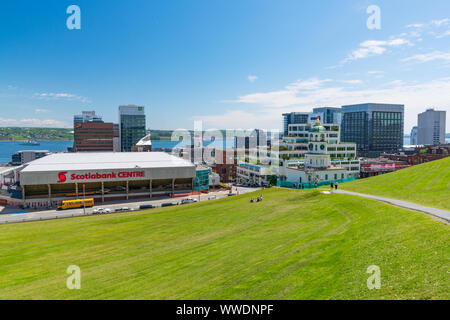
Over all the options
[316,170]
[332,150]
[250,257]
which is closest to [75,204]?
[250,257]

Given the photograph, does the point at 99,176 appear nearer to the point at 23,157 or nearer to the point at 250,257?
the point at 250,257

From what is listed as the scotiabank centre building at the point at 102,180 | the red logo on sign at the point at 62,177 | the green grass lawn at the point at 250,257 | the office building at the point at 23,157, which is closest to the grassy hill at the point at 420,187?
the green grass lawn at the point at 250,257

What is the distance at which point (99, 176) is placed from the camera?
70.6 m

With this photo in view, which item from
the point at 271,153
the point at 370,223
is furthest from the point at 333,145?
the point at 370,223

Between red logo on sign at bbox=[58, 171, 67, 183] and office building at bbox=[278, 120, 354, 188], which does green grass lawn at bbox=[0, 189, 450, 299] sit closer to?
red logo on sign at bbox=[58, 171, 67, 183]

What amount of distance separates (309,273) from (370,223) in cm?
1143

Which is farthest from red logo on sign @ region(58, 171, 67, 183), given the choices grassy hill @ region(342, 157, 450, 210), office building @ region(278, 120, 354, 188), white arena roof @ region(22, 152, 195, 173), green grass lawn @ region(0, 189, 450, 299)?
grassy hill @ region(342, 157, 450, 210)

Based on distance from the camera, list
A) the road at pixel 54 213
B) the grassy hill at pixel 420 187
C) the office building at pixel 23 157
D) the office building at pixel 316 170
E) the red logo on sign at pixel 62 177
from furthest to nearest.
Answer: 1. the office building at pixel 23 157
2. the office building at pixel 316 170
3. the red logo on sign at pixel 62 177
4. the road at pixel 54 213
5. the grassy hill at pixel 420 187

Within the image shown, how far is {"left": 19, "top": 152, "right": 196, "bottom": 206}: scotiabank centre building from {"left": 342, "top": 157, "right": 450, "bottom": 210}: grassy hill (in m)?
48.3

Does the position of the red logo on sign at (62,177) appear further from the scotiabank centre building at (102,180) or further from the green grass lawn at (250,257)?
the green grass lawn at (250,257)

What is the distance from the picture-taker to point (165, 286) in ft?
61.6

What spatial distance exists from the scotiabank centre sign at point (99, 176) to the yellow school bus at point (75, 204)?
621 centimetres

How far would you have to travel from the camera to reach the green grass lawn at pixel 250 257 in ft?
52.4
